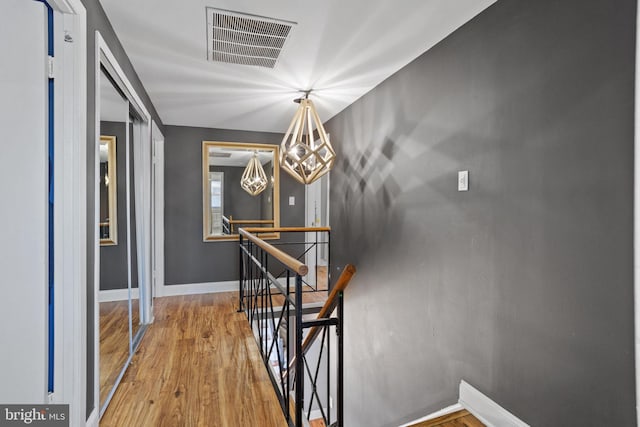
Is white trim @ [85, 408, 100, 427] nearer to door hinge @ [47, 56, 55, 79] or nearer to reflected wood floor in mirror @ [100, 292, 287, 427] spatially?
reflected wood floor in mirror @ [100, 292, 287, 427]

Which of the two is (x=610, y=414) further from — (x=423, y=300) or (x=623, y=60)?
(x=623, y=60)

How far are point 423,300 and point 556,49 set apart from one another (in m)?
1.65

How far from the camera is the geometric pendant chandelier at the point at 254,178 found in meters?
4.69

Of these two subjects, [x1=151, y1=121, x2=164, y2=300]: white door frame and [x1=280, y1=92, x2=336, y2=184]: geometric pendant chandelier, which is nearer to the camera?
[x1=280, y1=92, x2=336, y2=184]: geometric pendant chandelier

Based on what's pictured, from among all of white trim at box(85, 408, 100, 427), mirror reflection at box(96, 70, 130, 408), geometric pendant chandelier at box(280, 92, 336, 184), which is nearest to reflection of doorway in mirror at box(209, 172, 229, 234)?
geometric pendant chandelier at box(280, 92, 336, 184)

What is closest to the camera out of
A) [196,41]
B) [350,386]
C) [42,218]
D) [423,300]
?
[42,218]

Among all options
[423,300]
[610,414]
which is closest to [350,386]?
[423,300]

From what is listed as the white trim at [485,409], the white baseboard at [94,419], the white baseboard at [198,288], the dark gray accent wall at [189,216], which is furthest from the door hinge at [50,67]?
the white baseboard at [198,288]

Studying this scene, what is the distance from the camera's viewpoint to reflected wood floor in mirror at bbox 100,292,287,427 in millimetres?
1865

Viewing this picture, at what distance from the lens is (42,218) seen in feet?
4.54

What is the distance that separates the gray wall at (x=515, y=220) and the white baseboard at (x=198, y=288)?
2383mm

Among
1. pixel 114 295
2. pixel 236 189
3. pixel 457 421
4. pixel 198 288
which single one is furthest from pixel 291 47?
pixel 198 288

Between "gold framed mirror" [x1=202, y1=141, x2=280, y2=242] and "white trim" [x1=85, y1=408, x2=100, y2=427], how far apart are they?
2928mm

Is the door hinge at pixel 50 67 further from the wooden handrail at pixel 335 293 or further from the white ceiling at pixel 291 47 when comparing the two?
the wooden handrail at pixel 335 293
